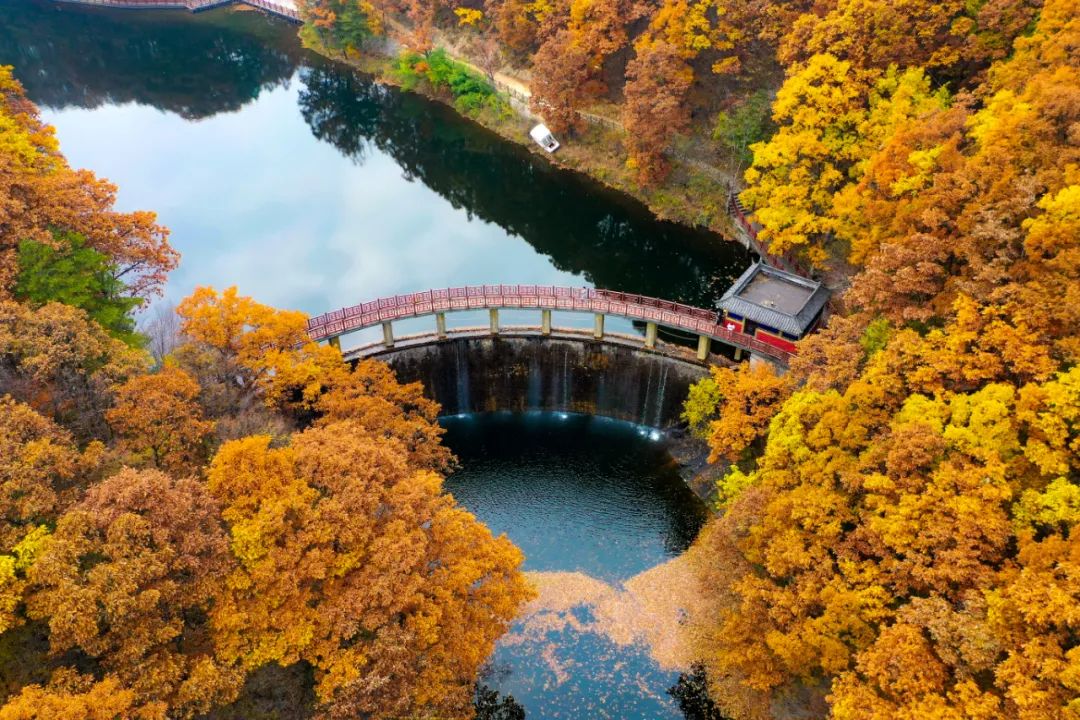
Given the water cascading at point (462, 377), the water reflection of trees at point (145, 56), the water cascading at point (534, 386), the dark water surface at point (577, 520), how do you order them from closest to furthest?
the dark water surface at point (577, 520)
the water cascading at point (462, 377)
the water cascading at point (534, 386)
the water reflection of trees at point (145, 56)

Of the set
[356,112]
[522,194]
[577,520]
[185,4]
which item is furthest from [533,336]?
[185,4]

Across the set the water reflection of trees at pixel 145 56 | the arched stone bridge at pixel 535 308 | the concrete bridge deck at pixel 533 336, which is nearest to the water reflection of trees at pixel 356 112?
the water reflection of trees at pixel 145 56

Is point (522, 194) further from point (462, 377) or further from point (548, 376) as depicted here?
point (462, 377)

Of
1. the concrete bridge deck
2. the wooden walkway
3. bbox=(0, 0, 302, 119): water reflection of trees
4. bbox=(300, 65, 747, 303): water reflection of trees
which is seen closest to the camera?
the concrete bridge deck

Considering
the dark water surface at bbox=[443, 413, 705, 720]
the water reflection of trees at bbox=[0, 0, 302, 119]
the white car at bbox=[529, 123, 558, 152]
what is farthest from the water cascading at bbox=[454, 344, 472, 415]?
the water reflection of trees at bbox=[0, 0, 302, 119]

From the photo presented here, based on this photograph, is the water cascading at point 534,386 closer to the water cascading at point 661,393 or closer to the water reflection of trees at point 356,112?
the water cascading at point 661,393

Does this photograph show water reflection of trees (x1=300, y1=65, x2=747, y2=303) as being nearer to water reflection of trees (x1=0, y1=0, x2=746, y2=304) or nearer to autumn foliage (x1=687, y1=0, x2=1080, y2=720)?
water reflection of trees (x1=0, y1=0, x2=746, y2=304)
